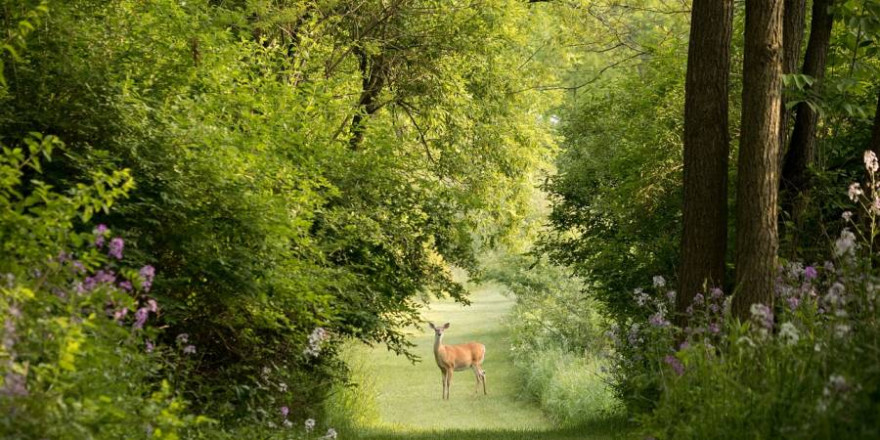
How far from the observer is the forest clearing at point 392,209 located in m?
5.64

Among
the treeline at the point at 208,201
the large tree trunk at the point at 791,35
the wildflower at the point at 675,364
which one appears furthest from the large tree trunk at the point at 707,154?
the treeline at the point at 208,201

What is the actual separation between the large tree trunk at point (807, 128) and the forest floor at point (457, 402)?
13.2 feet

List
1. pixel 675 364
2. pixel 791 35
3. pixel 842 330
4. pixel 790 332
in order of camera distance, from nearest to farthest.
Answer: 1. pixel 842 330
2. pixel 790 332
3. pixel 675 364
4. pixel 791 35

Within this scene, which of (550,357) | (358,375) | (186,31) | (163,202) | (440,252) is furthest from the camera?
(550,357)

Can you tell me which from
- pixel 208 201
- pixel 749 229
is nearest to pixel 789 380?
pixel 749 229

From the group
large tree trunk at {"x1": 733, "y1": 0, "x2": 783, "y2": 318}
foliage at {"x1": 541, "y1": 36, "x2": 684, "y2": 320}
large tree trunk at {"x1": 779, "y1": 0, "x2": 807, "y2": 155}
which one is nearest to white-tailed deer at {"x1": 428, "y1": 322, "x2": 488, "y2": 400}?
foliage at {"x1": 541, "y1": 36, "x2": 684, "y2": 320}

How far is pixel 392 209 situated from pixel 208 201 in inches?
298

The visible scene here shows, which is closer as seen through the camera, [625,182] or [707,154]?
[707,154]

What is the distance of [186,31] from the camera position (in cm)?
981

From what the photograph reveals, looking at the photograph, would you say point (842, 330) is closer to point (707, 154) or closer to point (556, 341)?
point (707, 154)

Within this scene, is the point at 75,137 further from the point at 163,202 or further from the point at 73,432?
the point at 73,432

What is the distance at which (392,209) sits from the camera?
16000 mm

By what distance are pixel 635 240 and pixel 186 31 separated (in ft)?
26.0

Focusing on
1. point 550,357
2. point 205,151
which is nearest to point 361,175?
point 205,151
